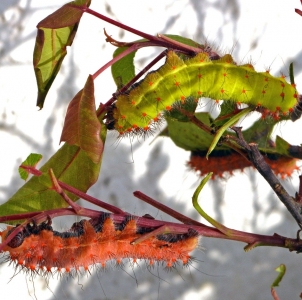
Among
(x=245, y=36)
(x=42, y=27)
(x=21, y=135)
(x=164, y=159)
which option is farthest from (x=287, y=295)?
(x=42, y=27)

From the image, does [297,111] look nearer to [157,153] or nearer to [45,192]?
[45,192]

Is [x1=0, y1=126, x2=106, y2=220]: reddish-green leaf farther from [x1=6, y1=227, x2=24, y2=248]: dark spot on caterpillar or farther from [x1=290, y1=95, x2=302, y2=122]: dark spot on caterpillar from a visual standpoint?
[x1=290, y1=95, x2=302, y2=122]: dark spot on caterpillar

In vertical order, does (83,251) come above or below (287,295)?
above

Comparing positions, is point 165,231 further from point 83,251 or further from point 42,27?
point 42,27

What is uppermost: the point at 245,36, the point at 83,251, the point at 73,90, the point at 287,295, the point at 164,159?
the point at 245,36

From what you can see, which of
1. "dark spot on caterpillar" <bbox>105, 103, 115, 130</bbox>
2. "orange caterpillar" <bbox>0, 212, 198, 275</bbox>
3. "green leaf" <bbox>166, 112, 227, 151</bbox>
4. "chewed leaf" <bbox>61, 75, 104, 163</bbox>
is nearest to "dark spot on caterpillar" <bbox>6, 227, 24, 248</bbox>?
"orange caterpillar" <bbox>0, 212, 198, 275</bbox>

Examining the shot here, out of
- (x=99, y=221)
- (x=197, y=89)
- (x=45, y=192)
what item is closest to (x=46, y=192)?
(x=45, y=192)

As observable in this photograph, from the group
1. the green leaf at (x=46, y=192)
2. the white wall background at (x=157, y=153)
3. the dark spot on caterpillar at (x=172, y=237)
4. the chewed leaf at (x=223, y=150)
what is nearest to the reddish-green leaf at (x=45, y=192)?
the green leaf at (x=46, y=192)
